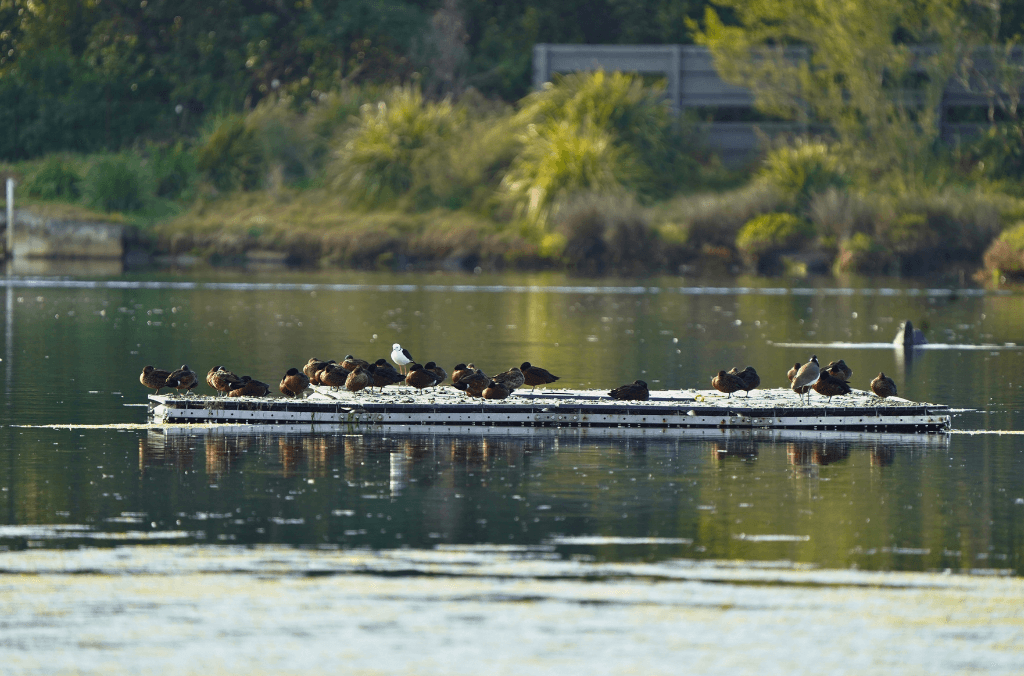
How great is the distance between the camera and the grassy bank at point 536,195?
161 feet

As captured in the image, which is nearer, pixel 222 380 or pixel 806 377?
pixel 806 377

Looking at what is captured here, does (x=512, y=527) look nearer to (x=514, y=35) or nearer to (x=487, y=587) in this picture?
(x=487, y=587)

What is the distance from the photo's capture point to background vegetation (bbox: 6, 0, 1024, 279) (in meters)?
49.9

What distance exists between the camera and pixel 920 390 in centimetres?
2091

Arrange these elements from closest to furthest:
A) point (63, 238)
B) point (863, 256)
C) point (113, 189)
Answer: point (863, 256) < point (63, 238) < point (113, 189)

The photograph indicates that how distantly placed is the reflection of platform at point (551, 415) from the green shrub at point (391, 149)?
1444 inches

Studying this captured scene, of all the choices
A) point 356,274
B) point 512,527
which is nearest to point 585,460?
point 512,527

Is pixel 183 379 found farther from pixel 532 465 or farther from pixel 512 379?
pixel 532 465

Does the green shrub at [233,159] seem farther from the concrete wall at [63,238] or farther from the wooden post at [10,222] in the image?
the wooden post at [10,222]

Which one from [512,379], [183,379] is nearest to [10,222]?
[183,379]

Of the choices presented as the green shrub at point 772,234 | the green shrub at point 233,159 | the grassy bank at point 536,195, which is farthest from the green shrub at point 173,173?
the green shrub at point 772,234

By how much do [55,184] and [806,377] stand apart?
4258 cm

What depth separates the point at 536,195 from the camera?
2003 inches

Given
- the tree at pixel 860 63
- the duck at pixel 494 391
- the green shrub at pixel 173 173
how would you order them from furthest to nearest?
1. the green shrub at pixel 173 173
2. the tree at pixel 860 63
3. the duck at pixel 494 391
